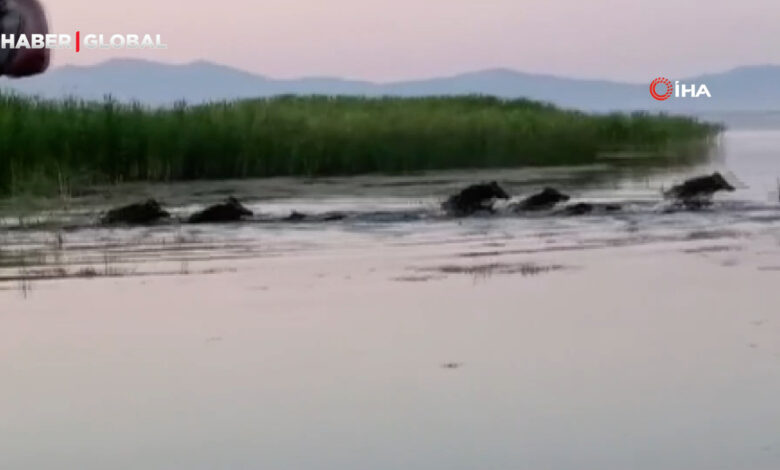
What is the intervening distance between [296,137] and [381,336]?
2.62 m

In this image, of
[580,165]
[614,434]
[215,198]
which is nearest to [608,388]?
[614,434]

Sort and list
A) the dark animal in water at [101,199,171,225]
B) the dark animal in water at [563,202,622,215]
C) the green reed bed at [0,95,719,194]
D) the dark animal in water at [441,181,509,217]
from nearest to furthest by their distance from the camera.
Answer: the dark animal in water at [101,199,171,225] → the green reed bed at [0,95,719,194] → the dark animal in water at [441,181,509,217] → the dark animal in water at [563,202,622,215]

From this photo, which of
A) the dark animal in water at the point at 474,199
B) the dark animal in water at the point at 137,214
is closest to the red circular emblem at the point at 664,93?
the dark animal in water at the point at 474,199

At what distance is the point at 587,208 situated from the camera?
707cm

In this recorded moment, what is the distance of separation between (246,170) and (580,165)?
201cm

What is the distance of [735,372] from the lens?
3.71 metres

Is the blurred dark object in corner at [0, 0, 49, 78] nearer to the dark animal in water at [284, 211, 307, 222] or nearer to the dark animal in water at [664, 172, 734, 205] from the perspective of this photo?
the dark animal in water at [284, 211, 307, 222]

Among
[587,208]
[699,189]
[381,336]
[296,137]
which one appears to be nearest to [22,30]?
[296,137]

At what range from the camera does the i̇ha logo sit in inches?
240

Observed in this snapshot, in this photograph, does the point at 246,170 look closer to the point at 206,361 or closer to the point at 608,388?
the point at 206,361

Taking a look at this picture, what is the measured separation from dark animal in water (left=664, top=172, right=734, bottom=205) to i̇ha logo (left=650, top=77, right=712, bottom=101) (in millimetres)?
1294

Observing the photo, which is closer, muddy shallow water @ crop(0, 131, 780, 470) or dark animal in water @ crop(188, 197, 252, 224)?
muddy shallow water @ crop(0, 131, 780, 470)

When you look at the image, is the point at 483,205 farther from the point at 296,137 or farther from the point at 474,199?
the point at 296,137

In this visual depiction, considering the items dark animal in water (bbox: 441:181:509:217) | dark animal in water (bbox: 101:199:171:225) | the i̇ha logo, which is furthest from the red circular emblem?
dark animal in water (bbox: 101:199:171:225)
